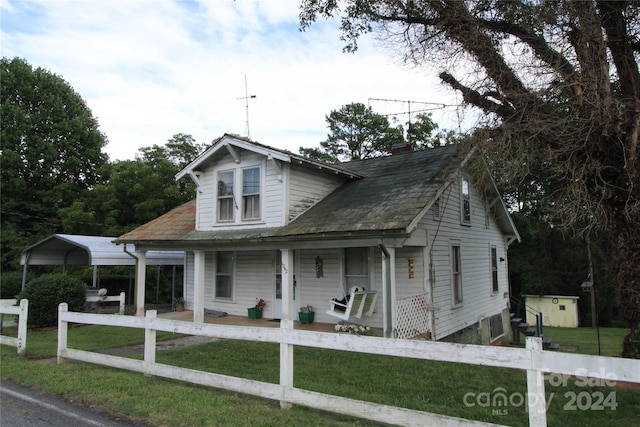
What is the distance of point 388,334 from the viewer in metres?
9.52

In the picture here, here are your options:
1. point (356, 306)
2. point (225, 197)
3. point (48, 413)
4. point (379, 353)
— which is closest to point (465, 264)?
point (356, 306)

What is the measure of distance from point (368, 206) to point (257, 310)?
5212 mm

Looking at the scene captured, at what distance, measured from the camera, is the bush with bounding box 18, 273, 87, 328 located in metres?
12.5

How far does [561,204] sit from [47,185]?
34.4m

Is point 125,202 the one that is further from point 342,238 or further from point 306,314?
point 342,238

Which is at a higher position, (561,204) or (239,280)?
(561,204)

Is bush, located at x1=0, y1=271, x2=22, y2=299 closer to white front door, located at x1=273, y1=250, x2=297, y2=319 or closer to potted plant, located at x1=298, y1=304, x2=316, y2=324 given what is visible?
white front door, located at x1=273, y1=250, x2=297, y2=319

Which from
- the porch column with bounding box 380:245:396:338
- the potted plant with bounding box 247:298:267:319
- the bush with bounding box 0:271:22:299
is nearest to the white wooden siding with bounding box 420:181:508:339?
the porch column with bounding box 380:245:396:338

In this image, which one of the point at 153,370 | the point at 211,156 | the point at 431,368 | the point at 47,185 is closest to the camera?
the point at 153,370

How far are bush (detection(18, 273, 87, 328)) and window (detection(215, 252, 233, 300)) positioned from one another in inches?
168

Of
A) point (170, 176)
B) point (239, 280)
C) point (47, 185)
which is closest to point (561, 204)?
point (239, 280)

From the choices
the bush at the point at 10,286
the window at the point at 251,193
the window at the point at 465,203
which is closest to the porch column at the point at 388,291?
the window at the point at 251,193

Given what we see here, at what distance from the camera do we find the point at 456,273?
1273 cm

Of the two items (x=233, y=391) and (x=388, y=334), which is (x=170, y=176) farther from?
(x=233, y=391)
